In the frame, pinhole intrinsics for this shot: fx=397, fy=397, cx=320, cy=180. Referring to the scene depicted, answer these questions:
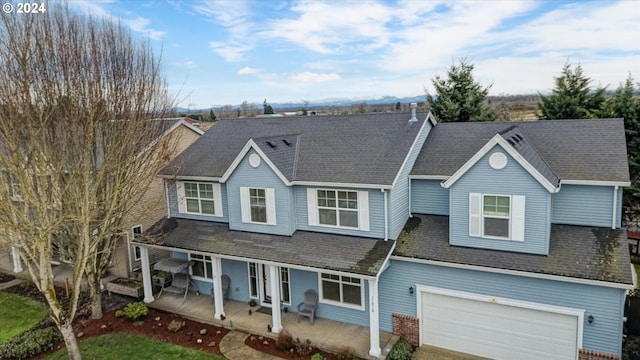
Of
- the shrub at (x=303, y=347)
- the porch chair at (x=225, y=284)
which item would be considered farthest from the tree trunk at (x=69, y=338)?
the shrub at (x=303, y=347)

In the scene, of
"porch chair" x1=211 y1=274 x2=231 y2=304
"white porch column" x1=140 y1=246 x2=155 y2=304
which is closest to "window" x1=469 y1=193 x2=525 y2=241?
"porch chair" x1=211 y1=274 x2=231 y2=304

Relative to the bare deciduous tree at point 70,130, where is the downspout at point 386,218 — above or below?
below

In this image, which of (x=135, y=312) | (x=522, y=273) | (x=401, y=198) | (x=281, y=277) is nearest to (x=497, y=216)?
(x=522, y=273)

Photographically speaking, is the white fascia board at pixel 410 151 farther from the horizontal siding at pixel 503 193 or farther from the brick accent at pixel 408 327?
the brick accent at pixel 408 327

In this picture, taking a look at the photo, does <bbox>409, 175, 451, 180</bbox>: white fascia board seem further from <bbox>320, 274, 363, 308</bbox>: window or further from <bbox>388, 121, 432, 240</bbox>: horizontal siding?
<bbox>320, 274, 363, 308</bbox>: window

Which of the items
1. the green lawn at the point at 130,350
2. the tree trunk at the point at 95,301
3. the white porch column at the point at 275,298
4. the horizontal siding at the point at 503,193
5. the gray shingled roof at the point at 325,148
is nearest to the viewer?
the horizontal siding at the point at 503,193

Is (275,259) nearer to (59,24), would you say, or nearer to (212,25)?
(59,24)

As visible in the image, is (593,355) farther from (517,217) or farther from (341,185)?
(341,185)
